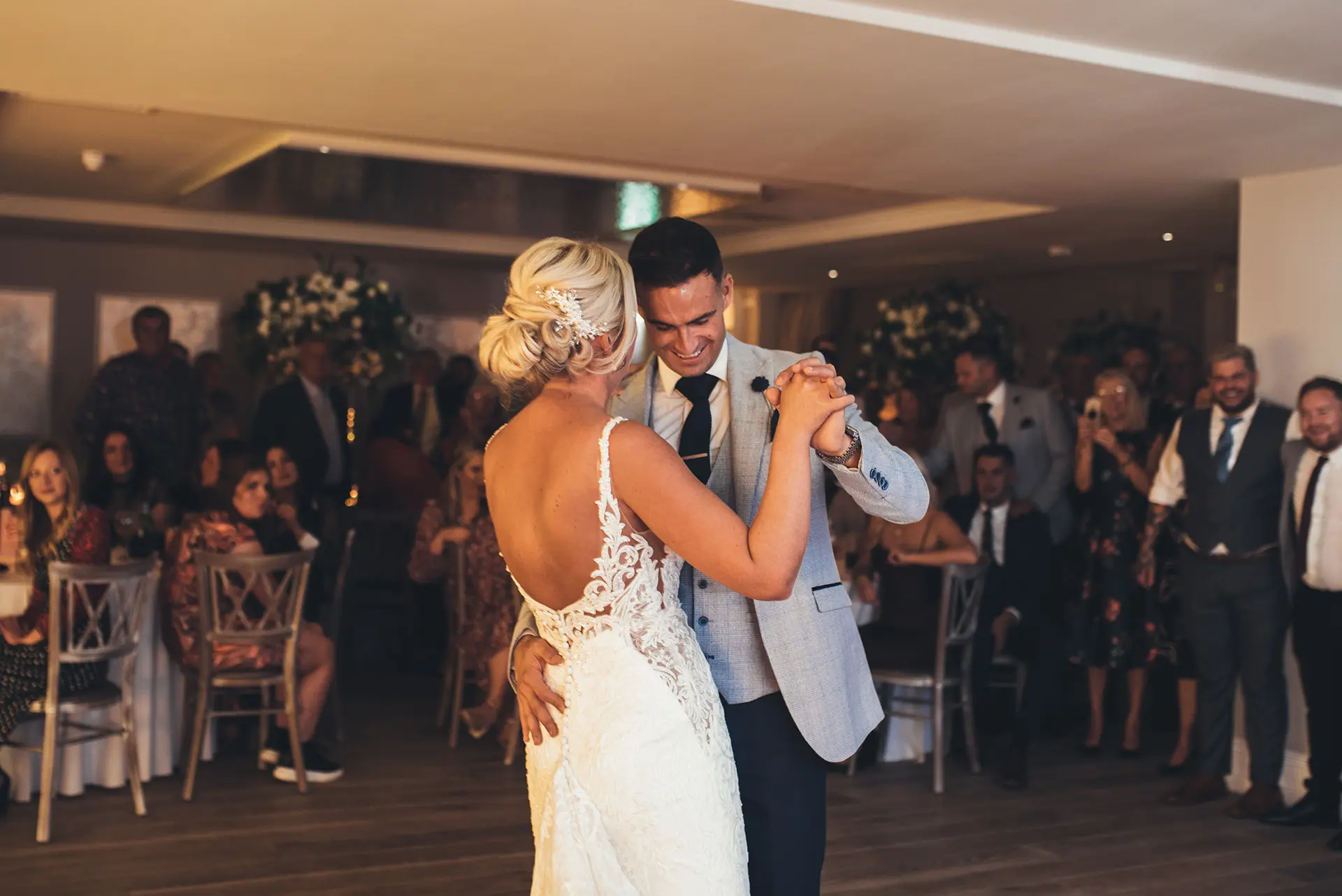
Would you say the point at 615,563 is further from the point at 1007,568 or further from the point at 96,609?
the point at 1007,568

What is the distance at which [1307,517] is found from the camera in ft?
17.1

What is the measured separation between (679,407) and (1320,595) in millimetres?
3804

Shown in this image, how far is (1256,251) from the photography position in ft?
19.4

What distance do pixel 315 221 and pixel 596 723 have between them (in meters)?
8.06

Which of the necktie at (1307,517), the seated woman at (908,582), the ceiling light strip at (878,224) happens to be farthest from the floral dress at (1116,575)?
the ceiling light strip at (878,224)

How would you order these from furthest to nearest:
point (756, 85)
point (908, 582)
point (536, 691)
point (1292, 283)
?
point (908, 582) → point (1292, 283) → point (756, 85) → point (536, 691)

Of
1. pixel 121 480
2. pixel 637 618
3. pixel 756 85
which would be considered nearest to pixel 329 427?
pixel 121 480

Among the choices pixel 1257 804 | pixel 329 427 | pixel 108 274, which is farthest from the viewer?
pixel 108 274

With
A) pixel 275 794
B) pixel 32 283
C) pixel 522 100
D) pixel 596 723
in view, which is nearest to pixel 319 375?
pixel 32 283

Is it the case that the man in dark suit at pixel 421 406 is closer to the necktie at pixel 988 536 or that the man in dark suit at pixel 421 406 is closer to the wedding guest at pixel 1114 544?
the necktie at pixel 988 536

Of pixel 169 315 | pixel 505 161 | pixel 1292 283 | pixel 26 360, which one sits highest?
pixel 505 161

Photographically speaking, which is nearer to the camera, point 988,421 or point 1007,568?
point 1007,568

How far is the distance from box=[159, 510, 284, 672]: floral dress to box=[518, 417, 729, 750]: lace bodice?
365cm

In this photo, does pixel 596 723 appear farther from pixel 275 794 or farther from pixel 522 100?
pixel 275 794
